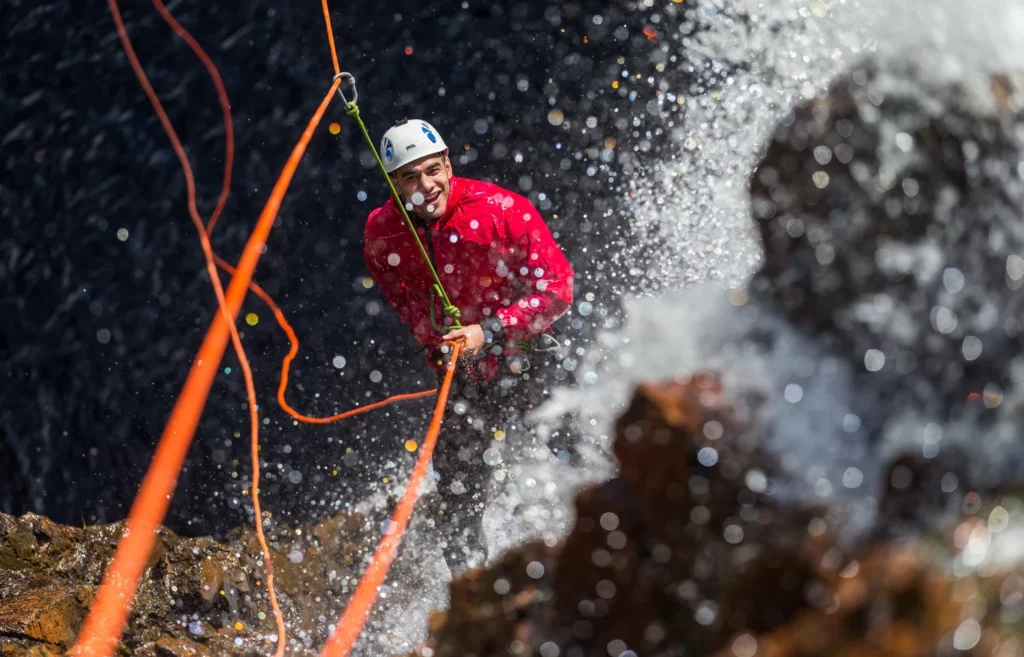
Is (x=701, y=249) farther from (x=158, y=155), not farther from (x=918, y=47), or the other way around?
(x=158, y=155)

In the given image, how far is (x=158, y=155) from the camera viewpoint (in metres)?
6.71

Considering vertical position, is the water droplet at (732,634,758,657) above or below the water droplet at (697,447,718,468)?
below

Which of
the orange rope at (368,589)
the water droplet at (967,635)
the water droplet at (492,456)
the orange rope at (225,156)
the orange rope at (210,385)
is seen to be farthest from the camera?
the orange rope at (225,156)

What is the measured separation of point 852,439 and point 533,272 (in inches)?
75.5

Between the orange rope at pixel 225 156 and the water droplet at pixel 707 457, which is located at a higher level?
the water droplet at pixel 707 457

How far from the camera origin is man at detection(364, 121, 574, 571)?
131 inches

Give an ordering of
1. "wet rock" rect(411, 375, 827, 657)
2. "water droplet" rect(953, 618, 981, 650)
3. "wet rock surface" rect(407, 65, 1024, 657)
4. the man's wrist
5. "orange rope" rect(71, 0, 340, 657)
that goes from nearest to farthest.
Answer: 1. "water droplet" rect(953, 618, 981, 650)
2. "wet rock surface" rect(407, 65, 1024, 657)
3. "wet rock" rect(411, 375, 827, 657)
4. the man's wrist
5. "orange rope" rect(71, 0, 340, 657)

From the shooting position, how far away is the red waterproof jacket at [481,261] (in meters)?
3.36

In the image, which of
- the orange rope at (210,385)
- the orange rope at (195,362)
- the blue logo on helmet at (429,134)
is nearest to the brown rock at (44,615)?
the orange rope at (210,385)

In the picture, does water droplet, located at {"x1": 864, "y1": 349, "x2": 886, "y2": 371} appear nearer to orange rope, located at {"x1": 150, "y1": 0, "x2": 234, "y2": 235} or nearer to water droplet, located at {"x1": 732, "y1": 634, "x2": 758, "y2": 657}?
water droplet, located at {"x1": 732, "y1": 634, "x2": 758, "y2": 657}

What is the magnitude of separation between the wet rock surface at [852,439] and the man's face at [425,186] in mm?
1573

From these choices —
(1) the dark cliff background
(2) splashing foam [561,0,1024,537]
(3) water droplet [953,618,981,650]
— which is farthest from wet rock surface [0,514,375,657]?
(3) water droplet [953,618,981,650]

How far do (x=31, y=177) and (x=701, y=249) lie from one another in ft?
18.0

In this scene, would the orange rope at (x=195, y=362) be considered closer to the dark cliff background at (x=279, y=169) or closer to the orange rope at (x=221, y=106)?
the dark cliff background at (x=279, y=169)
